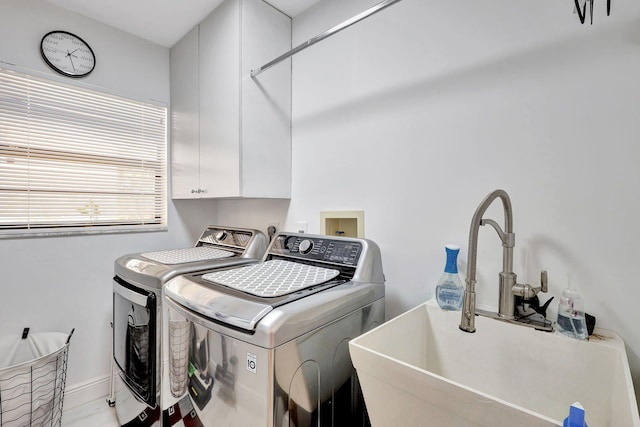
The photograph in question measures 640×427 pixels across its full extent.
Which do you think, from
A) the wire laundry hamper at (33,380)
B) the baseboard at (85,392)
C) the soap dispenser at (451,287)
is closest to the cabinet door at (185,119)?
the wire laundry hamper at (33,380)

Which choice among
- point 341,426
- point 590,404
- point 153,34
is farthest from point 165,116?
point 590,404

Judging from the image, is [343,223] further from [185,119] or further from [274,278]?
[185,119]

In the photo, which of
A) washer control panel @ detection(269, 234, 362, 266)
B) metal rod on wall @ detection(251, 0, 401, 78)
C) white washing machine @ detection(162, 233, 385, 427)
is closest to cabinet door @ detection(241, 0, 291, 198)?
metal rod on wall @ detection(251, 0, 401, 78)

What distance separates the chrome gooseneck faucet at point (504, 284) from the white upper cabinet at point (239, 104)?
1190 millimetres

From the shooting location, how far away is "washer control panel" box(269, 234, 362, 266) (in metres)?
1.30

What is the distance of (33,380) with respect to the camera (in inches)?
57.1

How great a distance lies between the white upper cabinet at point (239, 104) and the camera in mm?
1609

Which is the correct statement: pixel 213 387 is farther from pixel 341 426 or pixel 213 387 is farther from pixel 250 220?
pixel 250 220

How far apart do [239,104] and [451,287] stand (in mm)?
1432

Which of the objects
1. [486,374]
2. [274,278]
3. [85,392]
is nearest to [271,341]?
[274,278]

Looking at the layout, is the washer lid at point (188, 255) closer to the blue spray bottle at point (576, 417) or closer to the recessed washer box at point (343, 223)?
the recessed washer box at point (343, 223)

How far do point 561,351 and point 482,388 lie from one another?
295 mm

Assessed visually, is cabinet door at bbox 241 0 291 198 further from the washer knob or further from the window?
the window

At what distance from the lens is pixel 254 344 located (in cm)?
80
